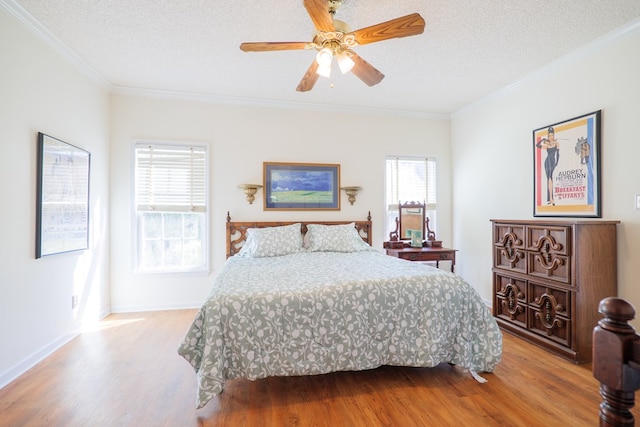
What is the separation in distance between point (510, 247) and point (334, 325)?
218 cm

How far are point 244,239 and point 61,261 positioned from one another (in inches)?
71.6

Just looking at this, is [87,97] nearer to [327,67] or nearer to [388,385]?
[327,67]

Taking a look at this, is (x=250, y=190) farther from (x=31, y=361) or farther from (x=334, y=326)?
(x=31, y=361)

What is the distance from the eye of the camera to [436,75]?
133 inches

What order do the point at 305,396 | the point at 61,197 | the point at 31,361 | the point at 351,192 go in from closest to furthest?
1. the point at 305,396
2. the point at 31,361
3. the point at 61,197
4. the point at 351,192

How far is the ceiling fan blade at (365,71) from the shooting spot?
91.2 inches

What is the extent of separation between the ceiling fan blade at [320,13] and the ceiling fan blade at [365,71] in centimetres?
33

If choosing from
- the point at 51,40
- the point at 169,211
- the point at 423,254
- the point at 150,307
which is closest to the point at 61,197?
the point at 169,211

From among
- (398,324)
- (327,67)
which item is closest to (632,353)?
(398,324)

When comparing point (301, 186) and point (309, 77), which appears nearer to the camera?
point (309, 77)

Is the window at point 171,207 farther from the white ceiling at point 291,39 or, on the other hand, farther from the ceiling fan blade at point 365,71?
the ceiling fan blade at point 365,71

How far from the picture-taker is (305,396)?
2.04 meters

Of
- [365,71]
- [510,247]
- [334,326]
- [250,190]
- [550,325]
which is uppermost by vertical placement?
[365,71]

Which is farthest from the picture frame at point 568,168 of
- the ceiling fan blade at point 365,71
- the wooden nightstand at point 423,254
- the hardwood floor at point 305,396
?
the ceiling fan blade at point 365,71
